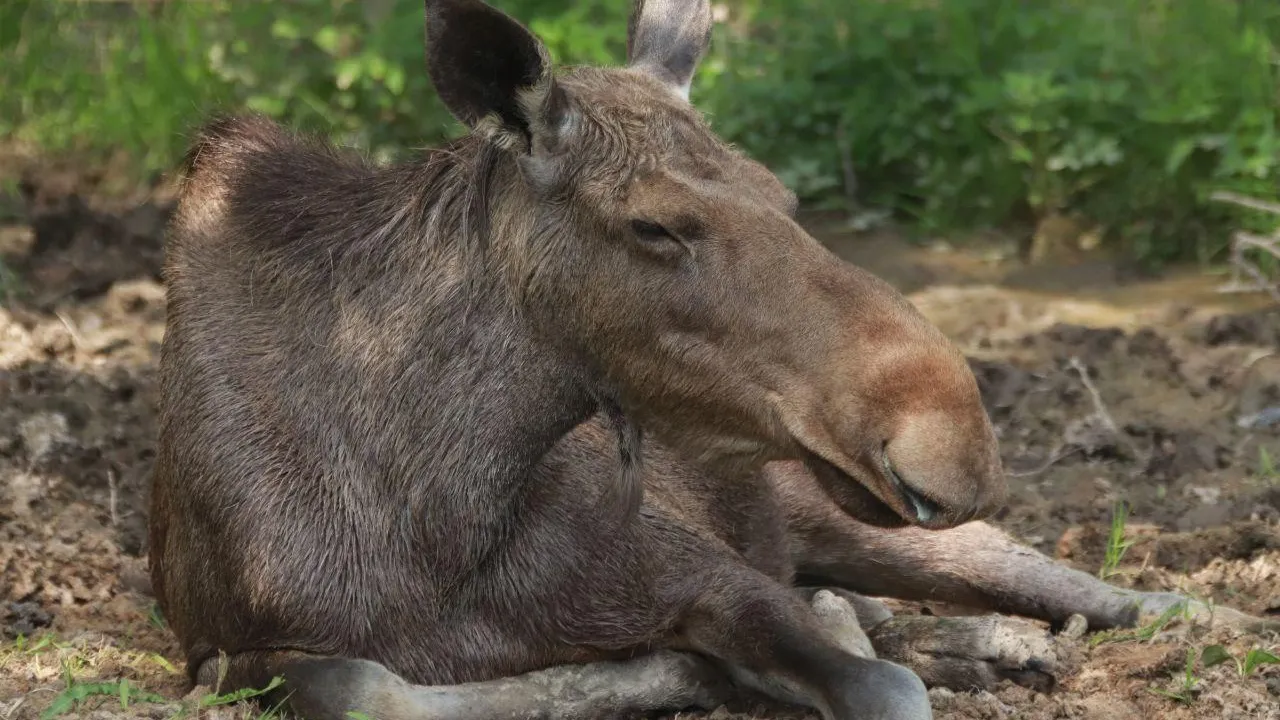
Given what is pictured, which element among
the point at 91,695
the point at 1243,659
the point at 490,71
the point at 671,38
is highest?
the point at 671,38

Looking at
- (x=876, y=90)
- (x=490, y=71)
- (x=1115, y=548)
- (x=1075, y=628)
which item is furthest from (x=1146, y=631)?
(x=876, y=90)

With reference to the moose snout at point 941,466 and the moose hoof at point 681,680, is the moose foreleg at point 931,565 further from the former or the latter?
the moose snout at point 941,466

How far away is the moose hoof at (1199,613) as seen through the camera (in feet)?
15.5

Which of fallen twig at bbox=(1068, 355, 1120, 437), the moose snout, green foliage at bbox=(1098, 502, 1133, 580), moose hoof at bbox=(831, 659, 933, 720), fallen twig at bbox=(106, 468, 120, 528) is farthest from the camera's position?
fallen twig at bbox=(1068, 355, 1120, 437)

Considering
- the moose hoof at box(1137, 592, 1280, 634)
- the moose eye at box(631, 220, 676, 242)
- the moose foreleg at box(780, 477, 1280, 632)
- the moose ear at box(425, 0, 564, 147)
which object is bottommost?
the moose foreleg at box(780, 477, 1280, 632)

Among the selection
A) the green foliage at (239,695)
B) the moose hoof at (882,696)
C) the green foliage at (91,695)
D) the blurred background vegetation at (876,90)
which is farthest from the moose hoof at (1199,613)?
the blurred background vegetation at (876,90)

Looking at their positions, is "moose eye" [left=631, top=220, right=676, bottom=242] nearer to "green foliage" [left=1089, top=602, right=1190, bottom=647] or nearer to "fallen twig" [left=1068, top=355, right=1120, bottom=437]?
"green foliage" [left=1089, top=602, right=1190, bottom=647]

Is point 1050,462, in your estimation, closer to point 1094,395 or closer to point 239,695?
point 1094,395

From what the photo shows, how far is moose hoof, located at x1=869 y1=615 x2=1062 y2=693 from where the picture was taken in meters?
4.46

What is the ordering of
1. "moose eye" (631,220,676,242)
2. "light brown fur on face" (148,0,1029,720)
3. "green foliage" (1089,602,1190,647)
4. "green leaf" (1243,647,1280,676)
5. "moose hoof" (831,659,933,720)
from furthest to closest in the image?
"green foliage" (1089,602,1190,647) < "green leaf" (1243,647,1280,676) < "moose hoof" (831,659,933,720) < "moose eye" (631,220,676,242) < "light brown fur on face" (148,0,1029,720)

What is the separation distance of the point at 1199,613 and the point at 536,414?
206 cm

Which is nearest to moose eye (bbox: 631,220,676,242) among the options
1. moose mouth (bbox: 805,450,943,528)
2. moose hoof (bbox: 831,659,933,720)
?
moose mouth (bbox: 805,450,943,528)

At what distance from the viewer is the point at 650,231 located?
12.9ft

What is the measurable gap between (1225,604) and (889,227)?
4.30 metres
